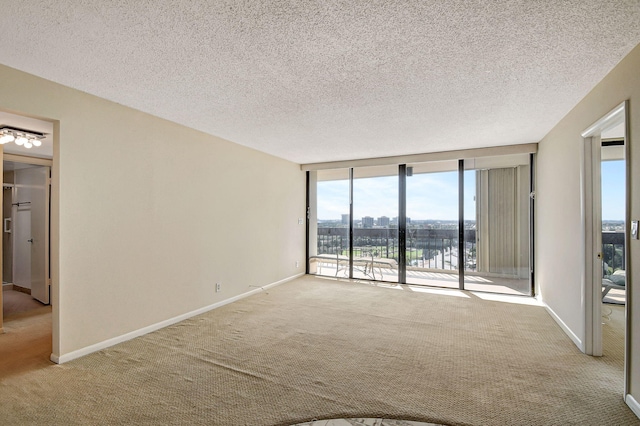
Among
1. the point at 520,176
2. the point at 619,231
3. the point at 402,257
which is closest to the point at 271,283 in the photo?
the point at 402,257

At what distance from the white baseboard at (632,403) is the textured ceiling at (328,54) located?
2.31m

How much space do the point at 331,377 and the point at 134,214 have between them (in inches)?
100

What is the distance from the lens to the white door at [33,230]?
4.53 m

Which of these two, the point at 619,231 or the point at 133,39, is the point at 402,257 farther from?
the point at 133,39

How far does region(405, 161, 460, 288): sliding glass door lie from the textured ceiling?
6.33ft

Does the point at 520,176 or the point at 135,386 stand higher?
the point at 520,176

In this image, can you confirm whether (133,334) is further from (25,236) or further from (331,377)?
(25,236)

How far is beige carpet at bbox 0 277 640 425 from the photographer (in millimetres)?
1891

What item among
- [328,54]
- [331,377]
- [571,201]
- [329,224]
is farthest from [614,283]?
[328,54]

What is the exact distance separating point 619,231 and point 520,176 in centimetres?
161

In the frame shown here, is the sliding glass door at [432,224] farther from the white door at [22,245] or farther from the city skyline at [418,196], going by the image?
the white door at [22,245]

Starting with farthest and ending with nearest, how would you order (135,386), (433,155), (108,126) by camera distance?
1. (433,155)
2. (108,126)
3. (135,386)

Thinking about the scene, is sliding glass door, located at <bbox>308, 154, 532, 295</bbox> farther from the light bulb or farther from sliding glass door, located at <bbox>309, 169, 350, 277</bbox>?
the light bulb

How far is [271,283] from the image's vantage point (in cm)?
528
